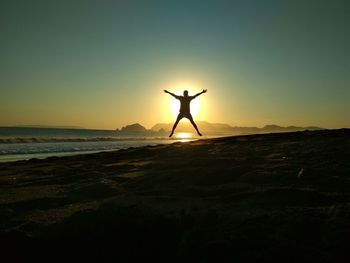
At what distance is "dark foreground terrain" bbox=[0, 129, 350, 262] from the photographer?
289cm

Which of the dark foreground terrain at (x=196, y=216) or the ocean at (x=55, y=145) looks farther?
the ocean at (x=55, y=145)

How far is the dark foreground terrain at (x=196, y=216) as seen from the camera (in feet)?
9.47

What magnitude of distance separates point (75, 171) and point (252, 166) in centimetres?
380

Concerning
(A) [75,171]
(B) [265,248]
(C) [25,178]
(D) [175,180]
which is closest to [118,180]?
(D) [175,180]

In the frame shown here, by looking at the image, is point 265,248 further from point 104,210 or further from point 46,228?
point 46,228

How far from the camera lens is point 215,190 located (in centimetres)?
463

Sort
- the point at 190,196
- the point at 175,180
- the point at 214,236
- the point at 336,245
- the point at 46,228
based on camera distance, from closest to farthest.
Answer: the point at 336,245 → the point at 214,236 → the point at 46,228 → the point at 190,196 → the point at 175,180

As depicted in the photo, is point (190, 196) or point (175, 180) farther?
point (175, 180)

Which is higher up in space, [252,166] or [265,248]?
[252,166]

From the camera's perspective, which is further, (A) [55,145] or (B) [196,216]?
(A) [55,145]

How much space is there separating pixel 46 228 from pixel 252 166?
10.9 feet

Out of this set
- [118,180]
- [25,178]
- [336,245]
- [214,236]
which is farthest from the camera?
[25,178]

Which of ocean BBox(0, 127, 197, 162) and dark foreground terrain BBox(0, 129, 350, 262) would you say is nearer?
dark foreground terrain BBox(0, 129, 350, 262)

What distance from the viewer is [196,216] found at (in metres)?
3.49
